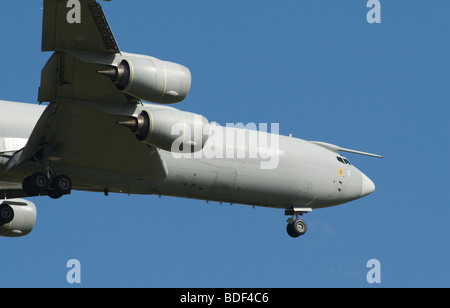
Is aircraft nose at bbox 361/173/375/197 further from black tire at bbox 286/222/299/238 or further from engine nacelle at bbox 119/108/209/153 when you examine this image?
engine nacelle at bbox 119/108/209/153

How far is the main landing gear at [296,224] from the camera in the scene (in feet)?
103

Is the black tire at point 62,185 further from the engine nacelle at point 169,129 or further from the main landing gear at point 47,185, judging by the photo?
the engine nacelle at point 169,129

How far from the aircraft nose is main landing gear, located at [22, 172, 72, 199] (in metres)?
10.6

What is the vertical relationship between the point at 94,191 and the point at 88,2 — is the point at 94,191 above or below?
below

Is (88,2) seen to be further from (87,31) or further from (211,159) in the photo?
(211,159)

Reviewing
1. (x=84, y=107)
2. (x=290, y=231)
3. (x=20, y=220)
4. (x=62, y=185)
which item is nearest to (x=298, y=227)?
(x=290, y=231)

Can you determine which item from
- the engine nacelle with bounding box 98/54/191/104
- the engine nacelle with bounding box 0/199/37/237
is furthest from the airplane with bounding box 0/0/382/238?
the engine nacelle with bounding box 0/199/37/237

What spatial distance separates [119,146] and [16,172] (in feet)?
9.58

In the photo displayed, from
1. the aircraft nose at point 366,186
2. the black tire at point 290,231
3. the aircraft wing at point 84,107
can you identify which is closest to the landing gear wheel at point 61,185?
the aircraft wing at point 84,107

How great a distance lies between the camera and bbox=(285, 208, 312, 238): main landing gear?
31266mm

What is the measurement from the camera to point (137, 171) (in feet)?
92.6

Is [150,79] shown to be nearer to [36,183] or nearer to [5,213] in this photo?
[36,183]

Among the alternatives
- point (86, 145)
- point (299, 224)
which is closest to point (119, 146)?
point (86, 145)

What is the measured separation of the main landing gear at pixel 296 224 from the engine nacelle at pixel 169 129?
22.2 feet
